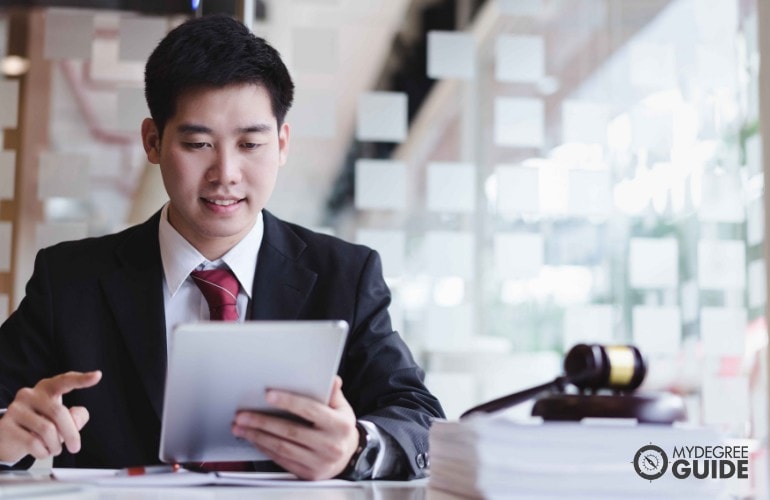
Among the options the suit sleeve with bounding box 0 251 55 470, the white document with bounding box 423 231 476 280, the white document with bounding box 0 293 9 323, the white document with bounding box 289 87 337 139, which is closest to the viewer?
the suit sleeve with bounding box 0 251 55 470

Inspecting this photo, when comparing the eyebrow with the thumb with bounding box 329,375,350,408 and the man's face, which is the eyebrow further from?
the thumb with bounding box 329,375,350,408

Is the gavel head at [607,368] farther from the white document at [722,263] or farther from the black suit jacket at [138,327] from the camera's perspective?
the white document at [722,263]

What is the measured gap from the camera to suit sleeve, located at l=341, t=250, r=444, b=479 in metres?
1.57

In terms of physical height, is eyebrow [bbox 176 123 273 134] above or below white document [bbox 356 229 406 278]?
above

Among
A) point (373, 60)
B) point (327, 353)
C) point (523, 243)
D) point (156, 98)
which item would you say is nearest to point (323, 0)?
point (373, 60)

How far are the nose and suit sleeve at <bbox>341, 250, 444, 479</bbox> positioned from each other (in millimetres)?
325

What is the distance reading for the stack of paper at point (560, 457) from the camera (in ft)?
2.98

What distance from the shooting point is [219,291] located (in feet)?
5.49

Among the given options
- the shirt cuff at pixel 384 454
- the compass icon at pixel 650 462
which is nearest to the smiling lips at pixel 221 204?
the shirt cuff at pixel 384 454

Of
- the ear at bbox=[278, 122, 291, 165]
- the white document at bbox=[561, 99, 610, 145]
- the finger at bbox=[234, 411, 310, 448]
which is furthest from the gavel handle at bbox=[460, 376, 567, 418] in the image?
the white document at bbox=[561, 99, 610, 145]

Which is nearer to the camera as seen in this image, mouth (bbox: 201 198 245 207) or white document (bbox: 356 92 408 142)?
mouth (bbox: 201 198 245 207)

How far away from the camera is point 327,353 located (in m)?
1.09

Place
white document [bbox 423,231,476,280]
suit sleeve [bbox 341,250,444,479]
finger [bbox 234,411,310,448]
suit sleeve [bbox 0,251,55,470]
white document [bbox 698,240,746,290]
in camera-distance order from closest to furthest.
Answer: finger [bbox 234,411,310,448] < suit sleeve [bbox 341,250,444,479] < suit sleeve [bbox 0,251,55,470] < white document [bbox 423,231,476,280] < white document [bbox 698,240,746,290]

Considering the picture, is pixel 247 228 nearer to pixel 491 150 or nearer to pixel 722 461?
pixel 722 461
